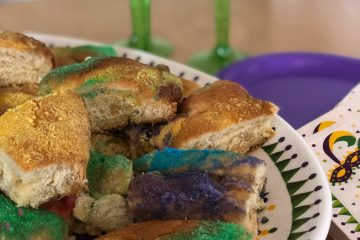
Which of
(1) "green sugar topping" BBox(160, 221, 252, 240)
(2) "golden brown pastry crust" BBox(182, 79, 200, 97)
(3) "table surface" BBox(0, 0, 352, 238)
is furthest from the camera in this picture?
(3) "table surface" BBox(0, 0, 352, 238)

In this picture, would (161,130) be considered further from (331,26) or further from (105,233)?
(331,26)

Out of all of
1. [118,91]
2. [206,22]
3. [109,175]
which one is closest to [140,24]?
[206,22]

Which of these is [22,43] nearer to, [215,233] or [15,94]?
[15,94]

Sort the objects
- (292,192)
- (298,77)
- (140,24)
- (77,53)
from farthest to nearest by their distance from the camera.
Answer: (140,24), (298,77), (77,53), (292,192)

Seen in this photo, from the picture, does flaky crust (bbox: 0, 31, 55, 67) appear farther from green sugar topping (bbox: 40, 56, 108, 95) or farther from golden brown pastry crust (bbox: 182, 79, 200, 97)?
golden brown pastry crust (bbox: 182, 79, 200, 97)

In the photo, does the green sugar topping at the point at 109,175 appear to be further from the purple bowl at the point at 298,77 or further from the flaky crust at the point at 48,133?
the purple bowl at the point at 298,77

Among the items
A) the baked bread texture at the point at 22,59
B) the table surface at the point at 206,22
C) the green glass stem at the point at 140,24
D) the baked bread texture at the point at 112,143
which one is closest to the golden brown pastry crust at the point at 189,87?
the baked bread texture at the point at 112,143

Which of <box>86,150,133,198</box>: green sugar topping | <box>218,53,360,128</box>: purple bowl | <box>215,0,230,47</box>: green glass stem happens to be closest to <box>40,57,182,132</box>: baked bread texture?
<box>86,150,133,198</box>: green sugar topping
